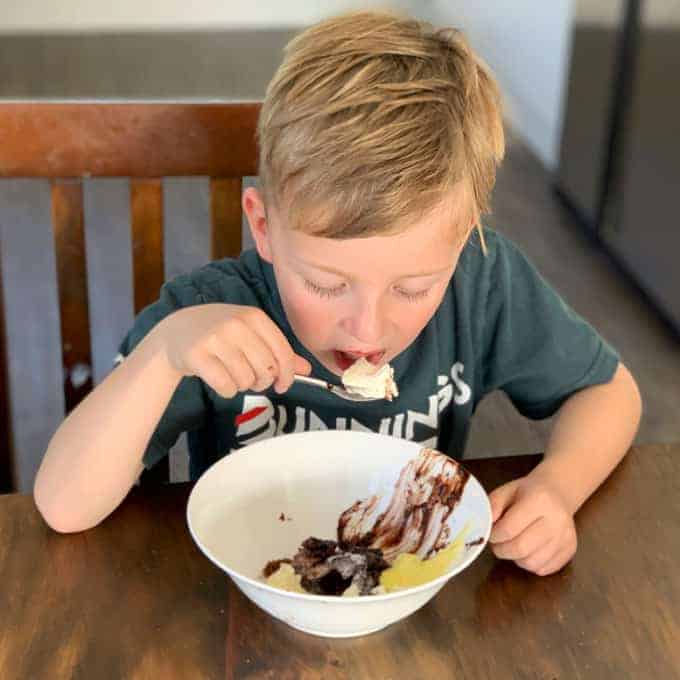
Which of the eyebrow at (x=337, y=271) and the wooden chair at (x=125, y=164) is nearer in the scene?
the eyebrow at (x=337, y=271)

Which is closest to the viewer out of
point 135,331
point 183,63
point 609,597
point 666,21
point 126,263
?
point 609,597

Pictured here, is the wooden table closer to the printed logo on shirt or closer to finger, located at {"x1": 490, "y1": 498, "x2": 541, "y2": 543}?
finger, located at {"x1": 490, "y1": 498, "x2": 541, "y2": 543}

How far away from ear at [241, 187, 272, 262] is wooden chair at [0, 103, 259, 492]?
0.16 m

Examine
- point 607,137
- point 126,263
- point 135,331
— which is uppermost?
point 135,331

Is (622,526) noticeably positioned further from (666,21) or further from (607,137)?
(607,137)

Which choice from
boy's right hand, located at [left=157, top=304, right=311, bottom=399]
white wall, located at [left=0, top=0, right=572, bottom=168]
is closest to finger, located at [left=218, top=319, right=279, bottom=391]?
boy's right hand, located at [left=157, top=304, right=311, bottom=399]

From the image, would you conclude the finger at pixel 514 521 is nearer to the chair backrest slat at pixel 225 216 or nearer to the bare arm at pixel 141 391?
the bare arm at pixel 141 391

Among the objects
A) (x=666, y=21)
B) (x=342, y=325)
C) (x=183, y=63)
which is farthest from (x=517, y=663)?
(x=183, y=63)

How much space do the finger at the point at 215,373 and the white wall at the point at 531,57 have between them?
227cm

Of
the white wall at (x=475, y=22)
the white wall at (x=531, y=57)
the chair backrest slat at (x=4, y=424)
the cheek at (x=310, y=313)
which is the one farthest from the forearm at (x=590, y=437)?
the white wall at (x=531, y=57)

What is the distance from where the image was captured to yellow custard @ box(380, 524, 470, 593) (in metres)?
0.79

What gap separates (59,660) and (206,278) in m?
0.43

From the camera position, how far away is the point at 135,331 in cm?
99

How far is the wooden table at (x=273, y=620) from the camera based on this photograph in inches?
28.3
